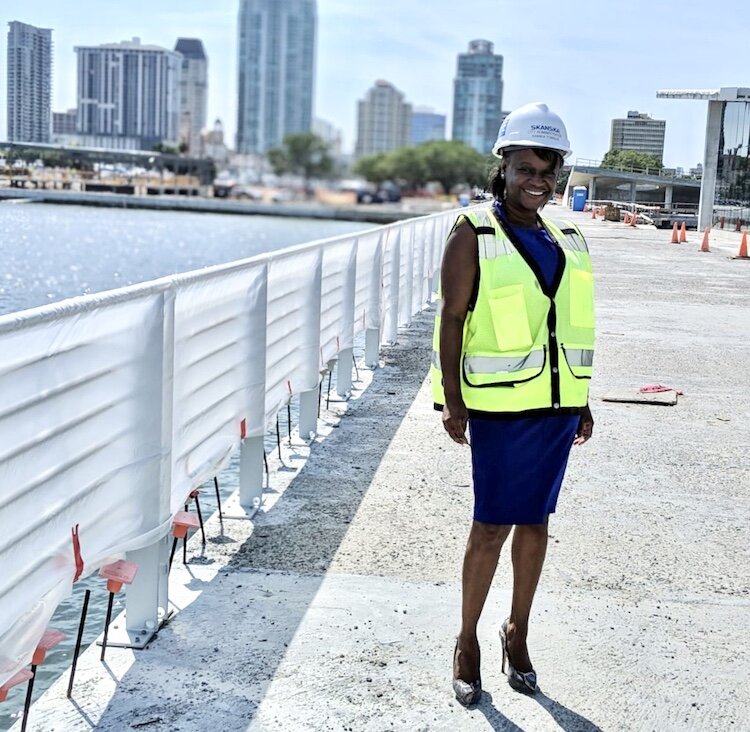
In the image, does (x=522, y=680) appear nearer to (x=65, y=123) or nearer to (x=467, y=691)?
(x=467, y=691)

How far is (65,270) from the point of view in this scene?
155ft

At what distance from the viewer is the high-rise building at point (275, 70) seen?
6.54 metres

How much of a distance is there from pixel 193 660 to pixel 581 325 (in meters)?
1.80

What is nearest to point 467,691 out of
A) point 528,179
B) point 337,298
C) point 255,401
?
point 528,179

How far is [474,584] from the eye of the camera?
4043 millimetres

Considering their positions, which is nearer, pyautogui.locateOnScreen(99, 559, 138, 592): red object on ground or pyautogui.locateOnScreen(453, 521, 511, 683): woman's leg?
pyautogui.locateOnScreen(453, 521, 511, 683): woman's leg

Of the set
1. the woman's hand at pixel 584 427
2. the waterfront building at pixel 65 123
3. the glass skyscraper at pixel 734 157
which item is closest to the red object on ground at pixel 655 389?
the woman's hand at pixel 584 427

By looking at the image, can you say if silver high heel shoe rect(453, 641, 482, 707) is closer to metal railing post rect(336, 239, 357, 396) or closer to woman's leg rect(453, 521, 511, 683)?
woman's leg rect(453, 521, 511, 683)

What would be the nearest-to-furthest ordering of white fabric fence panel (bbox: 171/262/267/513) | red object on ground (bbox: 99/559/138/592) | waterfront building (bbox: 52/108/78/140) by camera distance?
red object on ground (bbox: 99/559/138/592), white fabric fence panel (bbox: 171/262/267/513), waterfront building (bbox: 52/108/78/140)

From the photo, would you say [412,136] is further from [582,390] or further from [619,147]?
[619,147]

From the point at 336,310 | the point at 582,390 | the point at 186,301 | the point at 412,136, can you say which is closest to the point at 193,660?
the point at 186,301

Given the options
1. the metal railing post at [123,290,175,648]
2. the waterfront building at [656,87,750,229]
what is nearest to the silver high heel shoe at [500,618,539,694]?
the metal railing post at [123,290,175,648]

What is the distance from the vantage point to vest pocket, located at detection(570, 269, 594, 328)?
4008mm

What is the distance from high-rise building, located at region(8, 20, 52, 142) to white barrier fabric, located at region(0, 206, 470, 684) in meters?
7.70
